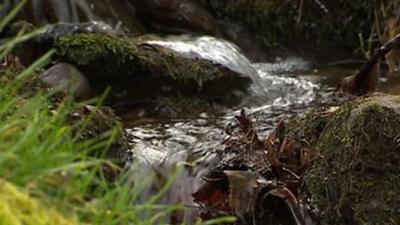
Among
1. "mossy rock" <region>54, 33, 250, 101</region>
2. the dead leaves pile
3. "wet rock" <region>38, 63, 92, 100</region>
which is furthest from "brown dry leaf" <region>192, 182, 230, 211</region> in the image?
"mossy rock" <region>54, 33, 250, 101</region>

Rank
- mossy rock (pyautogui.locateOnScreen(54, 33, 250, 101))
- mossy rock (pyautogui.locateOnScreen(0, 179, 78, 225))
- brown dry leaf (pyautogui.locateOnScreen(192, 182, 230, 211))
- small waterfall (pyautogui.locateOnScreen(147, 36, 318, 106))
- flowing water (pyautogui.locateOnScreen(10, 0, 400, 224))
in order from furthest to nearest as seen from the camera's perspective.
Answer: small waterfall (pyautogui.locateOnScreen(147, 36, 318, 106)), mossy rock (pyautogui.locateOnScreen(54, 33, 250, 101)), flowing water (pyautogui.locateOnScreen(10, 0, 400, 224)), brown dry leaf (pyautogui.locateOnScreen(192, 182, 230, 211)), mossy rock (pyautogui.locateOnScreen(0, 179, 78, 225))

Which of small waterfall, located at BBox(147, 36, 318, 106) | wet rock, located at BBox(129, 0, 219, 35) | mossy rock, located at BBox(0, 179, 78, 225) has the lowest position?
small waterfall, located at BBox(147, 36, 318, 106)

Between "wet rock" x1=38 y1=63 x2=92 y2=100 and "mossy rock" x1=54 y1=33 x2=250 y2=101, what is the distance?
74mm

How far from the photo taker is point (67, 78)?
18.3 feet

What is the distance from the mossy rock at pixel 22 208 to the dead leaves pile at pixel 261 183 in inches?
79.7

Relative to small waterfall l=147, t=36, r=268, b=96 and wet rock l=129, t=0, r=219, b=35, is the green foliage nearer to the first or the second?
wet rock l=129, t=0, r=219, b=35

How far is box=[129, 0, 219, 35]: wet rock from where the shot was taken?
8.45 m

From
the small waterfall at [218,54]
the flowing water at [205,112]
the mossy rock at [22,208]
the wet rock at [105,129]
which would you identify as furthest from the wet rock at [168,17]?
the mossy rock at [22,208]

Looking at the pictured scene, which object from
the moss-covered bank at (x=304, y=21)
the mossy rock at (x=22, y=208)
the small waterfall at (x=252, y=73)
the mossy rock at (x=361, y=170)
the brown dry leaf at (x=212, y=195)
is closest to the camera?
the mossy rock at (x=22, y=208)

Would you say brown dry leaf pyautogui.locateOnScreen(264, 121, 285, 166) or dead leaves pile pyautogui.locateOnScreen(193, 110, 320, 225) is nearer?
dead leaves pile pyautogui.locateOnScreen(193, 110, 320, 225)

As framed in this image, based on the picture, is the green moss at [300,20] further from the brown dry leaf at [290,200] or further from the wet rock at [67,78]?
the brown dry leaf at [290,200]

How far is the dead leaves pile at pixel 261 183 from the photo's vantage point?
11.7 ft

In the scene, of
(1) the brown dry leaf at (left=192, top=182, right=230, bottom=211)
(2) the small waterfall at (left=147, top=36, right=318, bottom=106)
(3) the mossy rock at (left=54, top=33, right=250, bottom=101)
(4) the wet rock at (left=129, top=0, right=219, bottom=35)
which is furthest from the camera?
(4) the wet rock at (left=129, top=0, right=219, bottom=35)

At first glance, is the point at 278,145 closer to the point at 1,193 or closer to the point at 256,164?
the point at 256,164
